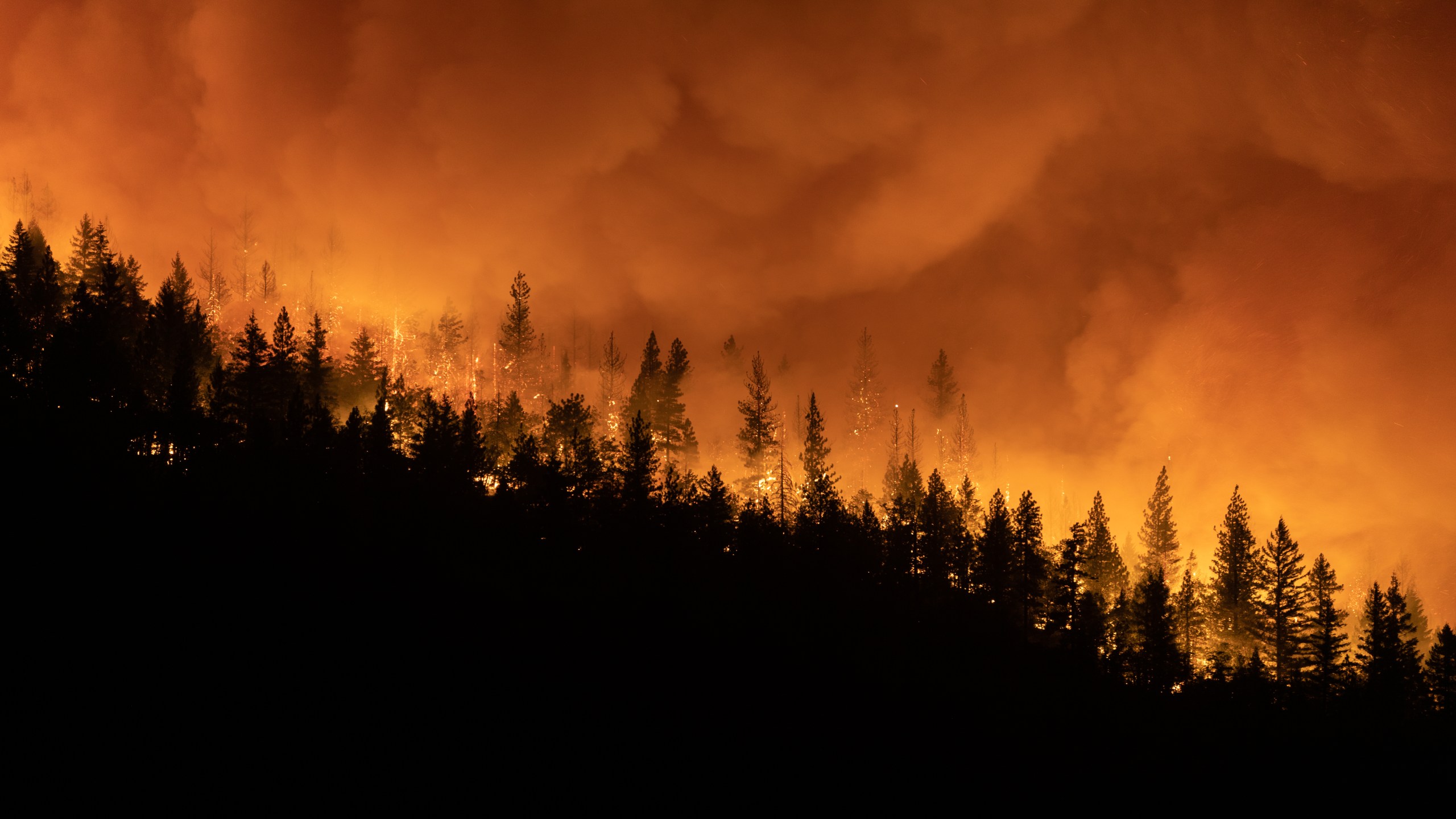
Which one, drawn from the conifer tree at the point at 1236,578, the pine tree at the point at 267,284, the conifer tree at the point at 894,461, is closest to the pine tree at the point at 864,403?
the conifer tree at the point at 894,461

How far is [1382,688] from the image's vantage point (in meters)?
48.8

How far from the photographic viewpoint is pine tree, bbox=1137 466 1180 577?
73750mm

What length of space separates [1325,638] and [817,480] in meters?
40.1

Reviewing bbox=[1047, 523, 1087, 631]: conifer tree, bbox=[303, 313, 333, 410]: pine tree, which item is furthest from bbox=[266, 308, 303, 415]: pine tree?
bbox=[1047, 523, 1087, 631]: conifer tree

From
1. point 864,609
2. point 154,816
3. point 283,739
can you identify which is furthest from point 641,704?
point 864,609

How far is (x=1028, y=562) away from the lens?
177 feet

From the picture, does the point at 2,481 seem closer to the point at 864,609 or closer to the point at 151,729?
the point at 151,729

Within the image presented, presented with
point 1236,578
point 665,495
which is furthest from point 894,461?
point 665,495

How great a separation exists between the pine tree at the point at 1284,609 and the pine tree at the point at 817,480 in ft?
113

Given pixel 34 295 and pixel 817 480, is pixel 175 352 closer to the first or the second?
pixel 34 295

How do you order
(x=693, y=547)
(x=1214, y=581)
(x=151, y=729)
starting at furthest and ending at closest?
(x=1214, y=581), (x=693, y=547), (x=151, y=729)

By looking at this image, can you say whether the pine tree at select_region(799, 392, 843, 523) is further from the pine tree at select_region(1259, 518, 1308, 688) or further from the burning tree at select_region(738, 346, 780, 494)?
the pine tree at select_region(1259, 518, 1308, 688)

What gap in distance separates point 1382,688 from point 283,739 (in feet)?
217

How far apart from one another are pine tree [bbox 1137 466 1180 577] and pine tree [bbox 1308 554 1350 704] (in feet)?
56.2
